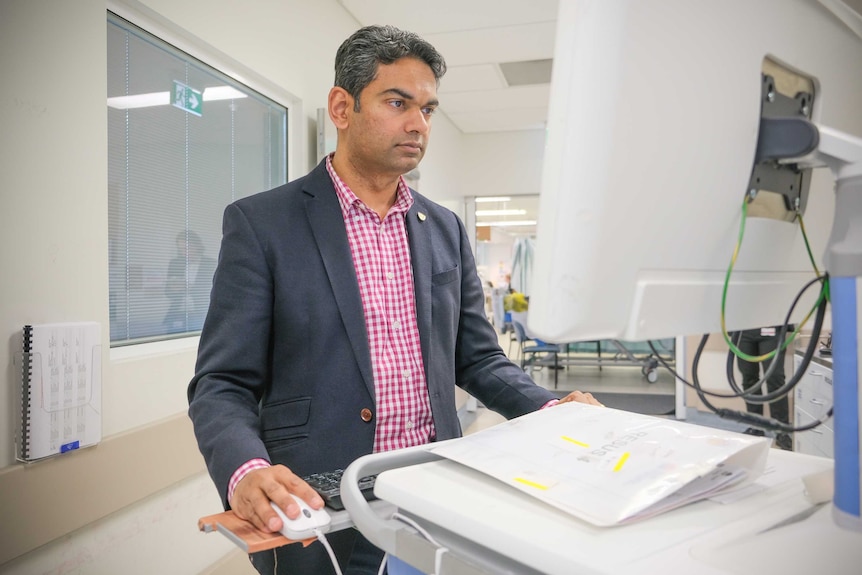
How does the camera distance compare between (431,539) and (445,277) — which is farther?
(445,277)

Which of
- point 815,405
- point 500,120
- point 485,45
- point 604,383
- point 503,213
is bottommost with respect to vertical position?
point 604,383

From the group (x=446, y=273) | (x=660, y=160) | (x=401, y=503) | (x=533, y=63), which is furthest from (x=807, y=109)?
(x=533, y=63)

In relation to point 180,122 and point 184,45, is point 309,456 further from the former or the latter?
point 184,45

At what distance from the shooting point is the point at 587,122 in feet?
1.49

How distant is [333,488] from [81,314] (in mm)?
1246

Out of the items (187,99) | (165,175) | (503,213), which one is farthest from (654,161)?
(503,213)

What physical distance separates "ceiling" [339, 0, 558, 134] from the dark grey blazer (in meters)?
2.33

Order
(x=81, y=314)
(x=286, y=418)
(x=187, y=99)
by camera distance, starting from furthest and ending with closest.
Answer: (x=187, y=99), (x=81, y=314), (x=286, y=418)

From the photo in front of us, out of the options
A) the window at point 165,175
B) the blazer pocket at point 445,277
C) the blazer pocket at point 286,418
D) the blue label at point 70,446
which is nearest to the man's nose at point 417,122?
the blazer pocket at point 445,277

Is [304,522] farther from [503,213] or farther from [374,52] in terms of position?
[503,213]

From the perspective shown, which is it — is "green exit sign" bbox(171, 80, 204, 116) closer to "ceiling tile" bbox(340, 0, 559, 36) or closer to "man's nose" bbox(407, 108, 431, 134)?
"man's nose" bbox(407, 108, 431, 134)

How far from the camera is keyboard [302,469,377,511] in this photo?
625mm

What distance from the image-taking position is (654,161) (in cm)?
49

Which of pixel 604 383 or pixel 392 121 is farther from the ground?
pixel 392 121
